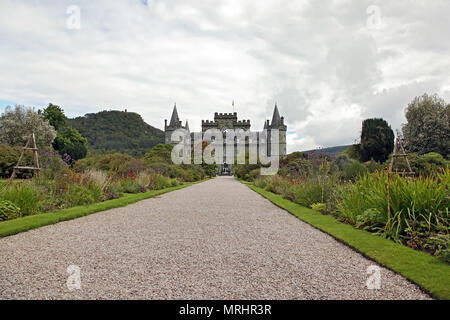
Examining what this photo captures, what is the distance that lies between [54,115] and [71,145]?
6.69m

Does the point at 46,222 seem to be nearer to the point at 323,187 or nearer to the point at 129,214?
the point at 129,214

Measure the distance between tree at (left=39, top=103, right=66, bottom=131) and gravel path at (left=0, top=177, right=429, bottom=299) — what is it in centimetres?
4246

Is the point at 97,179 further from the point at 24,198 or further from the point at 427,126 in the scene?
the point at 427,126

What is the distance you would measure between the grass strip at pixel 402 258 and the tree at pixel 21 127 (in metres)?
35.4

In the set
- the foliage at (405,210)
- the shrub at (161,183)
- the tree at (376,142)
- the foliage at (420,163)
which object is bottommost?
the shrub at (161,183)

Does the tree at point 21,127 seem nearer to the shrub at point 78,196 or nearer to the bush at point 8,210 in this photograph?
the shrub at point 78,196

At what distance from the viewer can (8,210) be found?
22.6 feet

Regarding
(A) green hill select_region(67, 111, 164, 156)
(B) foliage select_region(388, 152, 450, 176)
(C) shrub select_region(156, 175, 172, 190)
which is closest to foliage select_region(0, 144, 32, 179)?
(C) shrub select_region(156, 175, 172, 190)

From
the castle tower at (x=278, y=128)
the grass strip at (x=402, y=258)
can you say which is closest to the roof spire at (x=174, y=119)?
the castle tower at (x=278, y=128)

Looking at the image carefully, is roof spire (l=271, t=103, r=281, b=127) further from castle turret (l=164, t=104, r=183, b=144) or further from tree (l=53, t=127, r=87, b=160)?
tree (l=53, t=127, r=87, b=160)

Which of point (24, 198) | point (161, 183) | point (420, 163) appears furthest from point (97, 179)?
point (420, 163)

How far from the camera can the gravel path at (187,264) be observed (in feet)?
9.48
